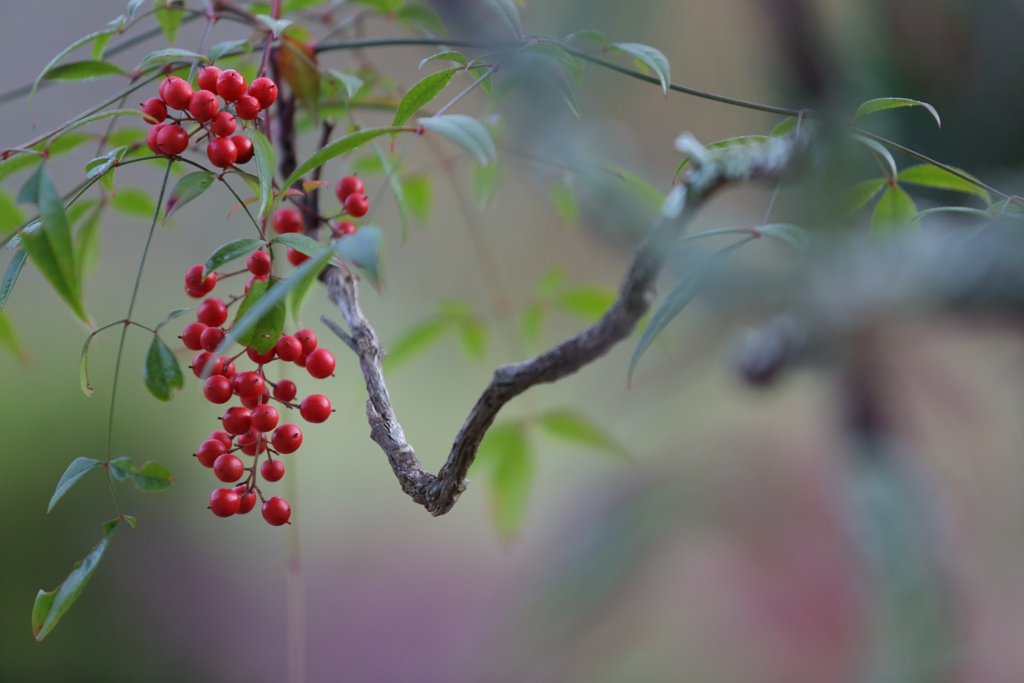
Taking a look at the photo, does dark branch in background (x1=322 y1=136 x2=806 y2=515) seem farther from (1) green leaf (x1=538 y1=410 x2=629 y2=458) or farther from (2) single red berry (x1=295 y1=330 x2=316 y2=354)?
(1) green leaf (x1=538 y1=410 x2=629 y2=458)

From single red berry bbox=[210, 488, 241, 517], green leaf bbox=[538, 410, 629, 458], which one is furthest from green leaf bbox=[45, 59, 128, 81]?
green leaf bbox=[538, 410, 629, 458]

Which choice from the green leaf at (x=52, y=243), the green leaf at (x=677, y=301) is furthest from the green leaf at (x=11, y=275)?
the green leaf at (x=677, y=301)

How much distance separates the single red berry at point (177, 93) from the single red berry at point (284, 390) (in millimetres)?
71

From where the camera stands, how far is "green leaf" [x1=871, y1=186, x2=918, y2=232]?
24cm

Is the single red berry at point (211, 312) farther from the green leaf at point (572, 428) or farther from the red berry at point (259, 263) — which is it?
the green leaf at point (572, 428)

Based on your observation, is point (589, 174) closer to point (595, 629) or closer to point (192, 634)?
point (595, 629)

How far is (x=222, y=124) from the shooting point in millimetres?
185

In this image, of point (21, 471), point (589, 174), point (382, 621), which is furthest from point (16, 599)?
point (589, 174)

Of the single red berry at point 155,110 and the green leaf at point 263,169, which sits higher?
the single red berry at point 155,110

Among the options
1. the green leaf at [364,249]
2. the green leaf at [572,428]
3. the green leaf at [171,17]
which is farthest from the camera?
the green leaf at [572,428]

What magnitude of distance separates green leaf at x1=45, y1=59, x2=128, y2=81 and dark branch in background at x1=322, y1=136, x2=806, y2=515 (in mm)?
105

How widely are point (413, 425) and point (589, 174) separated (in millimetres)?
746

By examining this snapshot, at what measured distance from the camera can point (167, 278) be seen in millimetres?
975

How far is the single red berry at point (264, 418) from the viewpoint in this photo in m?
0.20
